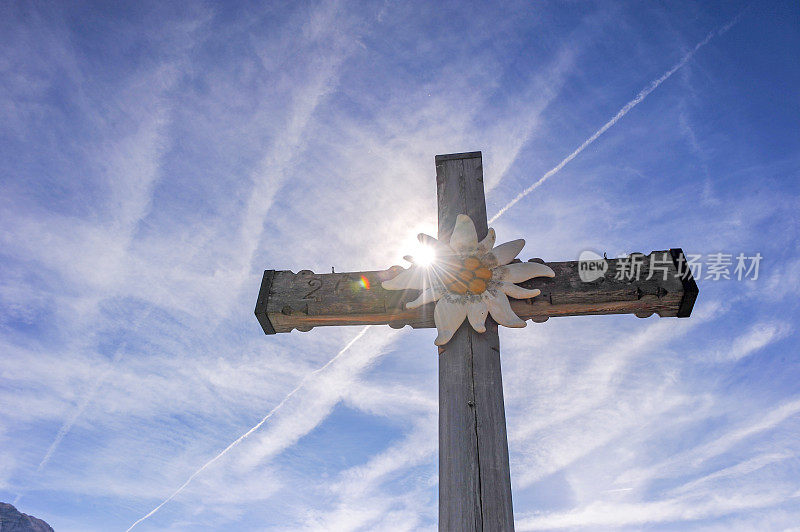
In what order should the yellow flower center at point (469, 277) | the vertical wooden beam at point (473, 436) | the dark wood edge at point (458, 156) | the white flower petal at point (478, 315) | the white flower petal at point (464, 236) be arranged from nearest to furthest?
the vertical wooden beam at point (473, 436), the white flower petal at point (478, 315), the yellow flower center at point (469, 277), the white flower petal at point (464, 236), the dark wood edge at point (458, 156)

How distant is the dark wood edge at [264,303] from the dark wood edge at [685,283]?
8.01 ft

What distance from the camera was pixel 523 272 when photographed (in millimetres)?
2967

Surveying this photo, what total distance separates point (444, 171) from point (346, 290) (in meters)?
1.06

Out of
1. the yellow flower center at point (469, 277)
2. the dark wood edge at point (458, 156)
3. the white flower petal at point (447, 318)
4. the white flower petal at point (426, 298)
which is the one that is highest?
the dark wood edge at point (458, 156)

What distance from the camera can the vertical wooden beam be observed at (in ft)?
7.39

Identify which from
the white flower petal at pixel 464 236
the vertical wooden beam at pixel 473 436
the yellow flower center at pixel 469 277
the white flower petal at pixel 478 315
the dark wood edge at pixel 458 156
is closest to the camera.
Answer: the vertical wooden beam at pixel 473 436

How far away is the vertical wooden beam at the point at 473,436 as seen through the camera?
225cm

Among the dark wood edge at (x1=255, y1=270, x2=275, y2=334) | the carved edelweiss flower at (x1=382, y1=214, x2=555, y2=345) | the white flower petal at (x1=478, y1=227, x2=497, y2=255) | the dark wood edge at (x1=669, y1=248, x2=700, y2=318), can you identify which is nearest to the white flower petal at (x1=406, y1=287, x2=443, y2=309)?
the carved edelweiss flower at (x1=382, y1=214, x2=555, y2=345)

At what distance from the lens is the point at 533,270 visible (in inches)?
117

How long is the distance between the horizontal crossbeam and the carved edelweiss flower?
8 cm

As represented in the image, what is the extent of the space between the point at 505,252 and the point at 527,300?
1.02 ft

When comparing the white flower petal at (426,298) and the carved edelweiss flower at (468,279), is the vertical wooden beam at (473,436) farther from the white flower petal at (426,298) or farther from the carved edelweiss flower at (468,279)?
the white flower petal at (426,298)

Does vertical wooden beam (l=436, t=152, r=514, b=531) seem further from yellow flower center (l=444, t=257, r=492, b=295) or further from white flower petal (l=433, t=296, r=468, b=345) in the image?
yellow flower center (l=444, t=257, r=492, b=295)

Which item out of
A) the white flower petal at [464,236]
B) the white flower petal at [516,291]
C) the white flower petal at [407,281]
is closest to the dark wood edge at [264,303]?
the white flower petal at [407,281]
